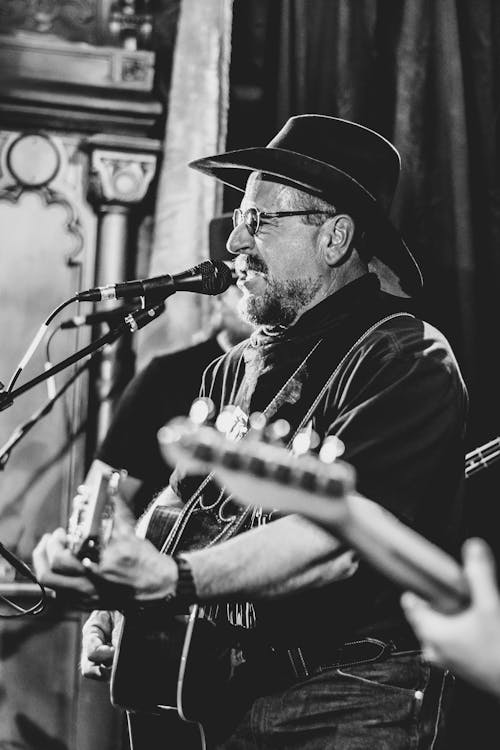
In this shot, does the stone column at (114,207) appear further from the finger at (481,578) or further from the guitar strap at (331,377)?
the finger at (481,578)

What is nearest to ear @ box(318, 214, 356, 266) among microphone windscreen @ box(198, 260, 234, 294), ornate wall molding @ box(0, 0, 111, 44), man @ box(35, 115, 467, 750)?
man @ box(35, 115, 467, 750)

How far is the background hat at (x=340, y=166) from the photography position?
2.71m

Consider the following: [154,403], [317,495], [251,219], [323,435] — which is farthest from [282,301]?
[154,403]

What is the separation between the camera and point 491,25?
4836 millimetres

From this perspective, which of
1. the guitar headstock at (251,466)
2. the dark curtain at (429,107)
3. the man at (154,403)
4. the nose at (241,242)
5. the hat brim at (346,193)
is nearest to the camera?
the guitar headstock at (251,466)

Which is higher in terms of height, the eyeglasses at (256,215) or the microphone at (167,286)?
the eyeglasses at (256,215)

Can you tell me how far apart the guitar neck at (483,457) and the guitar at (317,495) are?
2.02 meters

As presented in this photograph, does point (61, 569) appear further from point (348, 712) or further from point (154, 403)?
point (154, 403)

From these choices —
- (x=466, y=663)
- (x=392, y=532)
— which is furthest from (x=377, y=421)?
(x=466, y=663)

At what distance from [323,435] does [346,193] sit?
77cm

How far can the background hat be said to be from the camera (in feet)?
8.90

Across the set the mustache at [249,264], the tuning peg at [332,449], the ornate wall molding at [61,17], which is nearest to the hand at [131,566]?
the tuning peg at [332,449]

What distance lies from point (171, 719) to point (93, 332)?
2.40 metres

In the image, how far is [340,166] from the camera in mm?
2723
